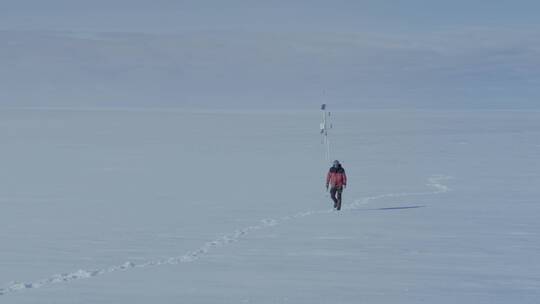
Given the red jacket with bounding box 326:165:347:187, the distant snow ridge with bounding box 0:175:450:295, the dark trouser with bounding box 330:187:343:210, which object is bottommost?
the distant snow ridge with bounding box 0:175:450:295

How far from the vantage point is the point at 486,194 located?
22094mm

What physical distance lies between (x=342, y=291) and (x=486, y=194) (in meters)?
12.5

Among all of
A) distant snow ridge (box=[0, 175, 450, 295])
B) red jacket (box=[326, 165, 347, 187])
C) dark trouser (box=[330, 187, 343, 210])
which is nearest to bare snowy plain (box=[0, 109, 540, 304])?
distant snow ridge (box=[0, 175, 450, 295])

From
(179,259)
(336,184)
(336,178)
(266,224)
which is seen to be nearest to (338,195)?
(336,184)

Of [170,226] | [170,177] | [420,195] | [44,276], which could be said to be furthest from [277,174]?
[44,276]

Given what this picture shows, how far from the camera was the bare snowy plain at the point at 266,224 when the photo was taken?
412 inches

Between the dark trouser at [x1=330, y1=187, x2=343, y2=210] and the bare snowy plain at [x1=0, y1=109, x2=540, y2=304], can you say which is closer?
the bare snowy plain at [x1=0, y1=109, x2=540, y2=304]

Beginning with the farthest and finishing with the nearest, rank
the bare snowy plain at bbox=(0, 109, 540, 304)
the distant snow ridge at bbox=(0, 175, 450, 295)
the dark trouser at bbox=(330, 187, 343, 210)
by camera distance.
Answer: the dark trouser at bbox=(330, 187, 343, 210)
the bare snowy plain at bbox=(0, 109, 540, 304)
the distant snow ridge at bbox=(0, 175, 450, 295)

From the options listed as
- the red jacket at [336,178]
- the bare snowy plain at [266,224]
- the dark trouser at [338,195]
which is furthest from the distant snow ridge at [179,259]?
the red jacket at [336,178]

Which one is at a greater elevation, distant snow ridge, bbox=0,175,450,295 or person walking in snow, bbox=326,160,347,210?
person walking in snow, bbox=326,160,347,210

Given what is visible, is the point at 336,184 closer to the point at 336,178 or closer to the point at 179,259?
the point at 336,178

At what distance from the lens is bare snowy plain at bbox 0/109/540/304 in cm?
1046

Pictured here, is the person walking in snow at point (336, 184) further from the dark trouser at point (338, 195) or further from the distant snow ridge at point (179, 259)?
the distant snow ridge at point (179, 259)

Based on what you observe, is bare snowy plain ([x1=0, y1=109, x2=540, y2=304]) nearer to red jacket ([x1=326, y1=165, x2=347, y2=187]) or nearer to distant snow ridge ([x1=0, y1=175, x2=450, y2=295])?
distant snow ridge ([x1=0, y1=175, x2=450, y2=295])
